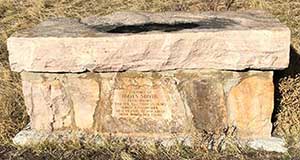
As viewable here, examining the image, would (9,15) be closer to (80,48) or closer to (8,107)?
(8,107)

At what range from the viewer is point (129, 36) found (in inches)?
126

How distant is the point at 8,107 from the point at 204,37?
1.65 metres

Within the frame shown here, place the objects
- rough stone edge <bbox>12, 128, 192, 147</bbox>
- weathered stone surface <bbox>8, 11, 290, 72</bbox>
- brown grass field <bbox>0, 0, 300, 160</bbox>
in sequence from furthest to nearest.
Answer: rough stone edge <bbox>12, 128, 192, 147</bbox>
brown grass field <bbox>0, 0, 300, 160</bbox>
weathered stone surface <bbox>8, 11, 290, 72</bbox>

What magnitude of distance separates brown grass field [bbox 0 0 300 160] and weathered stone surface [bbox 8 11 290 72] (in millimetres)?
492

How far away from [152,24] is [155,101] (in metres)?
0.56

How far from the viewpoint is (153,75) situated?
10.9 feet

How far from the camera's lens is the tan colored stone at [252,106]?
129 inches

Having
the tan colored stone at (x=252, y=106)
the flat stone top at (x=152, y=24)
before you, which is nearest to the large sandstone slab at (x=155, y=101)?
the tan colored stone at (x=252, y=106)

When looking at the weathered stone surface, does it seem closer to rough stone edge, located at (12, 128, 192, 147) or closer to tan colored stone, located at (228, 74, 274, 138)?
tan colored stone, located at (228, 74, 274, 138)

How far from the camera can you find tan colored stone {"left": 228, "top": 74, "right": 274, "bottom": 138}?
129 inches

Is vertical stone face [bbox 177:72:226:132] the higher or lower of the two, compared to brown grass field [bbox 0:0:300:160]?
higher

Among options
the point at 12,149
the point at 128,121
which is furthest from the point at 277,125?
the point at 12,149

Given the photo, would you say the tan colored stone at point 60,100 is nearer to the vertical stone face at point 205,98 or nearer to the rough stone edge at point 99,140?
the rough stone edge at point 99,140

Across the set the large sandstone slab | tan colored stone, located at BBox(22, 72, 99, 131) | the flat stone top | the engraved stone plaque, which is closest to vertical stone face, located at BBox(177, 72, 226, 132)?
the large sandstone slab
